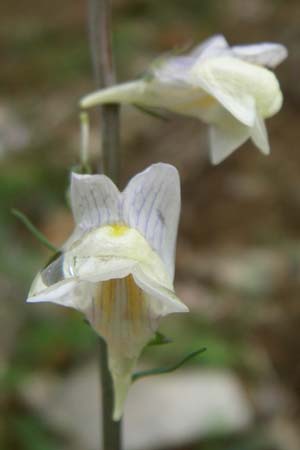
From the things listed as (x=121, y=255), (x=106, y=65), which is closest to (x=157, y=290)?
(x=121, y=255)

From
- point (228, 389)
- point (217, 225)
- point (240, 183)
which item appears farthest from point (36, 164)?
point (228, 389)

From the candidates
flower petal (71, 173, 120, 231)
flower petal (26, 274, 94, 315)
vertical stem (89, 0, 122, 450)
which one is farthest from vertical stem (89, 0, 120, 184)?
flower petal (26, 274, 94, 315)

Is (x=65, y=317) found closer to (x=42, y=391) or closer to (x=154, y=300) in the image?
(x=42, y=391)

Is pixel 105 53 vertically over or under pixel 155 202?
over

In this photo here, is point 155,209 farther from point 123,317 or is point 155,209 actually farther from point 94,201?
point 123,317

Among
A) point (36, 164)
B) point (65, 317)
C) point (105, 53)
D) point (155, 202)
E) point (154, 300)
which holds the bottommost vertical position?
point (65, 317)

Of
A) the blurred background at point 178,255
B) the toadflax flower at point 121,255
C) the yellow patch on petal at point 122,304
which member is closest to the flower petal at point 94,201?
the toadflax flower at point 121,255

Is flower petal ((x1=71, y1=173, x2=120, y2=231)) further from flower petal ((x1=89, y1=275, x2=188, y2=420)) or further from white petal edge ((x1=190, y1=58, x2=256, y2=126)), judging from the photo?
white petal edge ((x1=190, y1=58, x2=256, y2=126))
